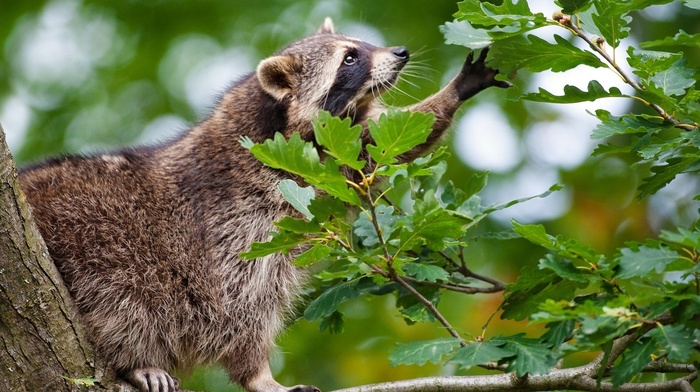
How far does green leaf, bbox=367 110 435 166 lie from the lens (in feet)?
11.6

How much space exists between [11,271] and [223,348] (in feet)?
5.20

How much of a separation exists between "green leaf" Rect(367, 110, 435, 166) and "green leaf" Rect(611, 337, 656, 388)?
1087 millimetres

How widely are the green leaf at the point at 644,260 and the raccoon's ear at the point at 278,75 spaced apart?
3.37 meters

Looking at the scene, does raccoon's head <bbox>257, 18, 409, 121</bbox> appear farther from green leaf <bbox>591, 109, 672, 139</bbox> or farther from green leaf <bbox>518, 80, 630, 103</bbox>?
green leaf <bbox>591, 109, 672, 139</bbox>

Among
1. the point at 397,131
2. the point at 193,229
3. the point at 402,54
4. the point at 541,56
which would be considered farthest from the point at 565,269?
the point at 402,54

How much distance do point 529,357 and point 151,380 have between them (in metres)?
2.36

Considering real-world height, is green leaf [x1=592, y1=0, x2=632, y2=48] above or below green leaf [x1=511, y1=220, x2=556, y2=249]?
above

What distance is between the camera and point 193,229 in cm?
569

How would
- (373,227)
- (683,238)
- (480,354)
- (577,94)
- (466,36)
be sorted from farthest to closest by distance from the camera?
1. (466,36)
2. (373,227)
3. (577,94)
4. (480,354)
5. (683,238)

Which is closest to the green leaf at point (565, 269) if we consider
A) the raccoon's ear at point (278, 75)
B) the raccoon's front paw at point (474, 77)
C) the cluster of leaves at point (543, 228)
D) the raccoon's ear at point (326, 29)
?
the cluster of leaves at point (543, 228)

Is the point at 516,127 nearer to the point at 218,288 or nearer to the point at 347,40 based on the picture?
the point at 347,40

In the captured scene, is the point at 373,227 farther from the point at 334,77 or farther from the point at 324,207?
the point at 334,77

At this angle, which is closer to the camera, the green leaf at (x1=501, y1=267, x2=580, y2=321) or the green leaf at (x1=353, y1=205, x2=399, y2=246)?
the green leaf at (x1=501, y1=267, x2=580, y2=321)

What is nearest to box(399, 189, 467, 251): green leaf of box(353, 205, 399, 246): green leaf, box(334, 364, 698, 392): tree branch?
box(353, 205, 399, 246): green leaf
